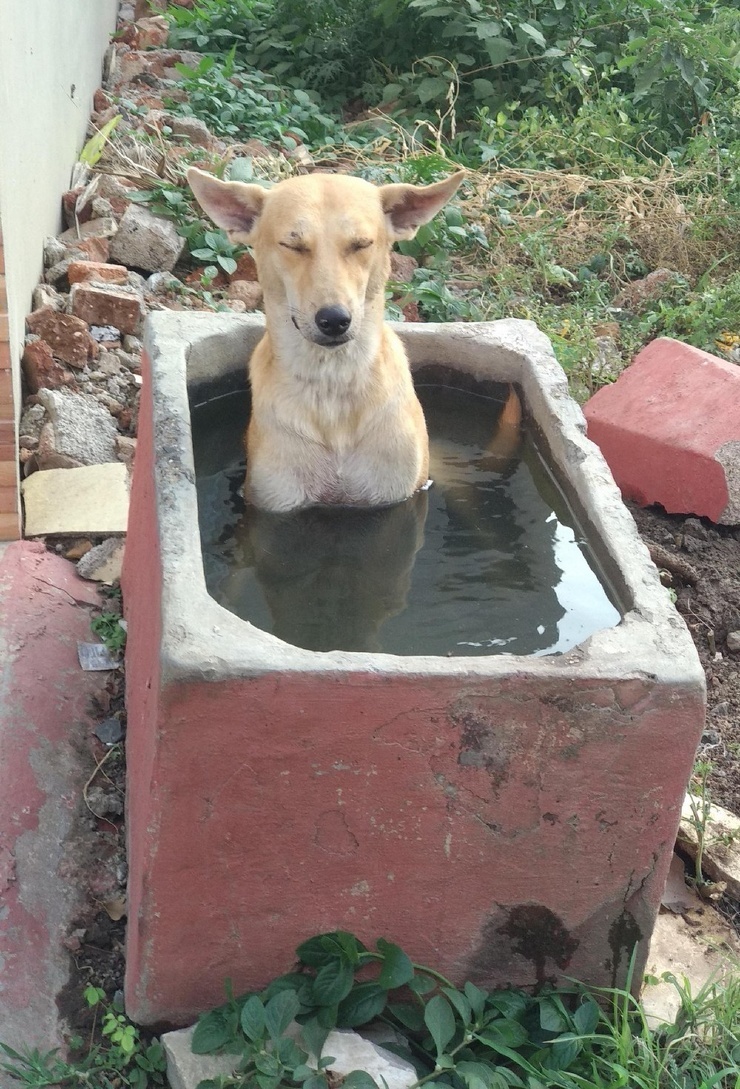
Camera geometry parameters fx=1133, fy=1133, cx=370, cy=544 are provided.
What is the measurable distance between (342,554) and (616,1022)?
4.97 ft

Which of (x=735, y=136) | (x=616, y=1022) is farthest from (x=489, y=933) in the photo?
(x=735, y=136)

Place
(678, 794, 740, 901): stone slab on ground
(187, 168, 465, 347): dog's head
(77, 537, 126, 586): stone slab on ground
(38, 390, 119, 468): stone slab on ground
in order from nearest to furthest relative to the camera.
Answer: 1. (678, 794, 740, 901): stone slab on ground
2. (187, 168, 465, 347): dog's head
3. (77, 537, 126, 586): stone slab on ground
4. (38, 390, 119, 468): stone slab on ground

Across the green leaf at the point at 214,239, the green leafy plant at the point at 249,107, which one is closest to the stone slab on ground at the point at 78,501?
the green leaf at the point at 214,239

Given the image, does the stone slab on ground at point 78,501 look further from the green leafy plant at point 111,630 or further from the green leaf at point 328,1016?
the green leaf at point 328,1016

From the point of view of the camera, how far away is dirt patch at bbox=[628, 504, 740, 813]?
11.8 ft

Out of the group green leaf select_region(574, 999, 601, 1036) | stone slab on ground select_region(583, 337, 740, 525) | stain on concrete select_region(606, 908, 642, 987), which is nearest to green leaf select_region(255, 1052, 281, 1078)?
green leaf select_region(574, 999, 601, 1036)

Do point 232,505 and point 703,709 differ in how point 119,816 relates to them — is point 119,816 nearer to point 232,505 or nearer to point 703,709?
point 232,505

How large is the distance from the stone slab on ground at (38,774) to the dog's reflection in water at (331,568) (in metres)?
0.75

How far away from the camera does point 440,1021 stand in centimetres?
246

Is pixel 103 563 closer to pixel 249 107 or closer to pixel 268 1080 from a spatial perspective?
pixel 268 1080

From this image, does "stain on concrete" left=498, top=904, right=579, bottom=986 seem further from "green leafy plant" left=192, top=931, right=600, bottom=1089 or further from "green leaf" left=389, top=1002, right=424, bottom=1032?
"green leaf" left=389, top=1002, right=424, bottom=1032

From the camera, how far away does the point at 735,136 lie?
733 centimetres

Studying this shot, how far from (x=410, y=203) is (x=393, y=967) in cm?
230

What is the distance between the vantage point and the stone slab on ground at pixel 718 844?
3143mm
